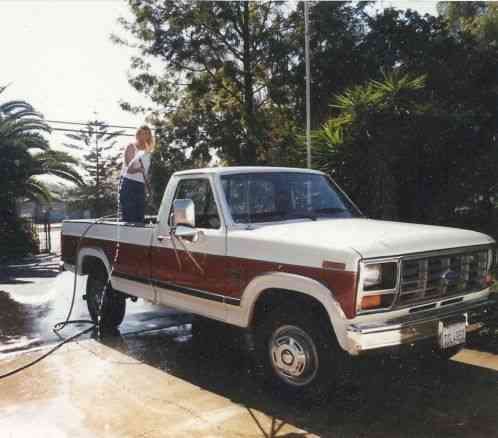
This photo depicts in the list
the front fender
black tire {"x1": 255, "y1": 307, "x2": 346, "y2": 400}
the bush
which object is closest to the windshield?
the front fender

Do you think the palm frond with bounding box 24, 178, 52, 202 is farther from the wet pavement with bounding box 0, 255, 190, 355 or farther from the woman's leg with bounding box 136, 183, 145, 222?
the woman's leg with bounding box 136, 183, 145, 222

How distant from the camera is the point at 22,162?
61.9 feet

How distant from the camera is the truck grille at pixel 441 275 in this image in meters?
3.93

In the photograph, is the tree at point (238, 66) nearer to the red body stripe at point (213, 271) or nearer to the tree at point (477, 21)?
the tree at point (477, 21)

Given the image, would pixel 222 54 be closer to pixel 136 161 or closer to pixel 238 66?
pixel 238 66

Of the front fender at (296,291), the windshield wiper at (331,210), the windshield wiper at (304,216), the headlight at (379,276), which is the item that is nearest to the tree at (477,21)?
the windshield wiper at (331,210)

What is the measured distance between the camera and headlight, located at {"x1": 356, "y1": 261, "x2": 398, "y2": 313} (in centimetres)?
369

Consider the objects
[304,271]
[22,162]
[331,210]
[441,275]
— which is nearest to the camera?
[304,271]

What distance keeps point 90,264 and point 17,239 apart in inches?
544

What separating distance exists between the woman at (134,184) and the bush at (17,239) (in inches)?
515

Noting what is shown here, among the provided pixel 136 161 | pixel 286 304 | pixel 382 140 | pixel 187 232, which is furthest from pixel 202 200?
pixel 382 140

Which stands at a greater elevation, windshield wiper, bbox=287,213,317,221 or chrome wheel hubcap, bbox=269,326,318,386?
windshield wiper, bbox=287,213,317,221

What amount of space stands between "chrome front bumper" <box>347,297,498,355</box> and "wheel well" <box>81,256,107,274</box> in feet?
13.5

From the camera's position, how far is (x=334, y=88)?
16.9 m
